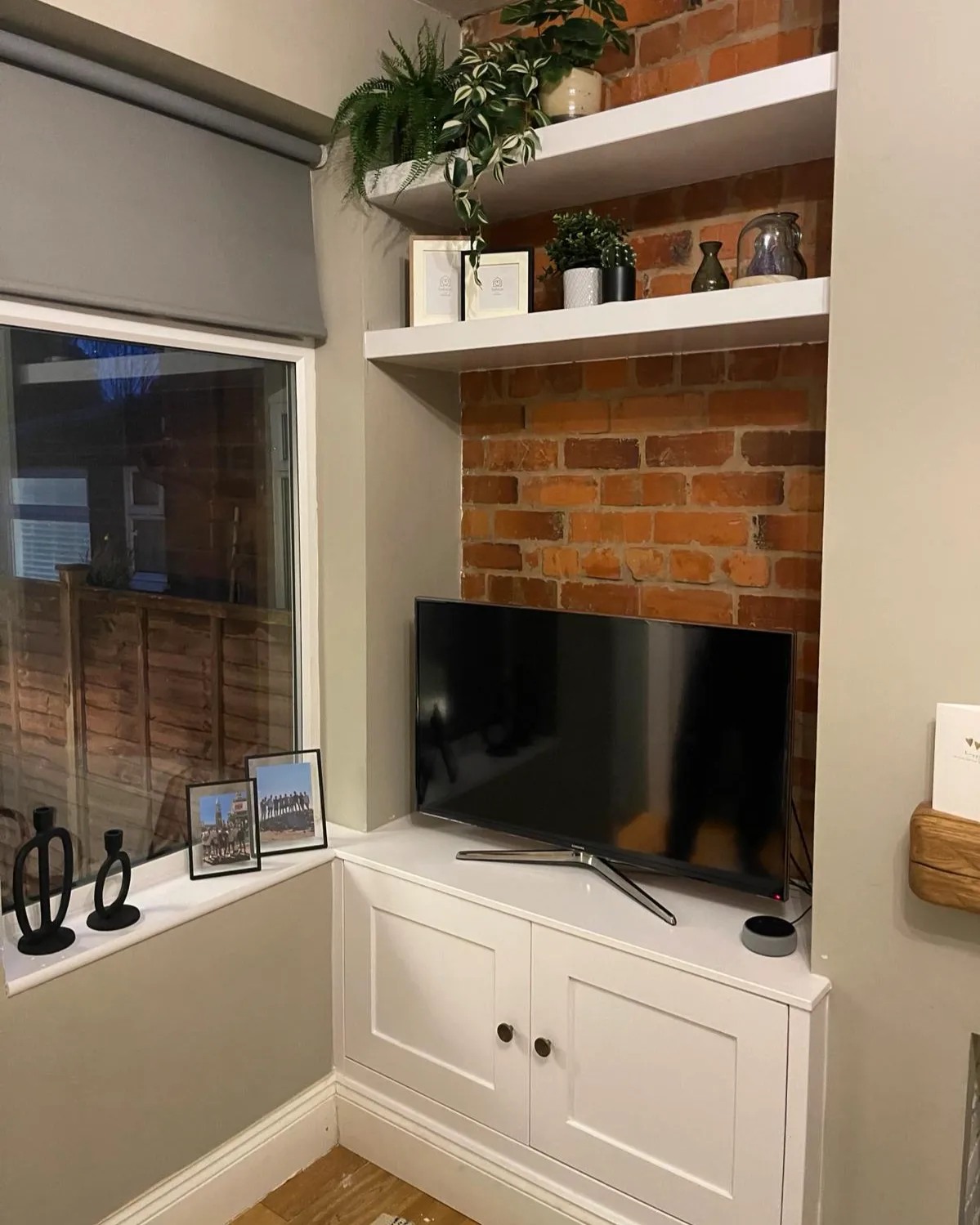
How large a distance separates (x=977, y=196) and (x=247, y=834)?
1.86m

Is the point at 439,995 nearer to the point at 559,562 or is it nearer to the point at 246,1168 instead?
the point at 246,1168

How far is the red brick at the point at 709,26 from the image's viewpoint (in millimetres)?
2070

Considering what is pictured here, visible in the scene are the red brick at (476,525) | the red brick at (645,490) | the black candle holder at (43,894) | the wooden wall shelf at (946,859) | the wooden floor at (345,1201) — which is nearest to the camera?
the wooden wall shelf at (946,859)

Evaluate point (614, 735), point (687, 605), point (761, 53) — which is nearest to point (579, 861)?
point (614, 735)

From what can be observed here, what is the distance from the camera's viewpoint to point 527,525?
2.50 metres

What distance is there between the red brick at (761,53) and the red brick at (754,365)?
1.75ft

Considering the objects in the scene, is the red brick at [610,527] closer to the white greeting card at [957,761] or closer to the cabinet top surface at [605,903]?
the cabinet top surface at [605,903]

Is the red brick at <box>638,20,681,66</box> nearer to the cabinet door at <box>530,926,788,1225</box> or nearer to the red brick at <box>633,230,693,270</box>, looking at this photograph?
the red brick at <box>633,230,693,270</box>

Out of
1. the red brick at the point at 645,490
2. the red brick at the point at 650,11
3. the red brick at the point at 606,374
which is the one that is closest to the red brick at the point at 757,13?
the red brick at the point at 650,11

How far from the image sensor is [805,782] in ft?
6.77

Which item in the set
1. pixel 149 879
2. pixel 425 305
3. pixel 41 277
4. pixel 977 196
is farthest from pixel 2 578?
pixel 977 196

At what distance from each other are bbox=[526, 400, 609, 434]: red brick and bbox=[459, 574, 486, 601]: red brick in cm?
42

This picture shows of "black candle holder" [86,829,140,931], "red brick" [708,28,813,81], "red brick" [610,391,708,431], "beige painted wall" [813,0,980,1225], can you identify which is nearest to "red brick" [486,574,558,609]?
"red brick" [610,391,708,431]

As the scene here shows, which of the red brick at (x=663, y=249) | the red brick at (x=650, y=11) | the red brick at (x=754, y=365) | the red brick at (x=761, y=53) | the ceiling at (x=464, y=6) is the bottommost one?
the red brick at (x=754, y=365)
